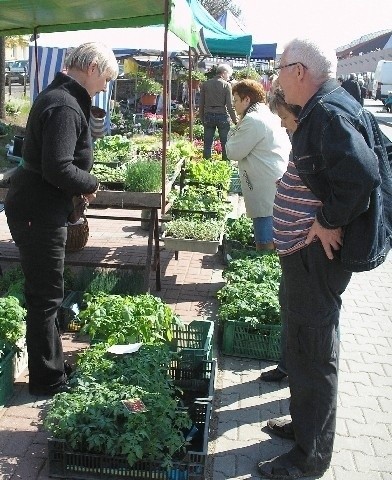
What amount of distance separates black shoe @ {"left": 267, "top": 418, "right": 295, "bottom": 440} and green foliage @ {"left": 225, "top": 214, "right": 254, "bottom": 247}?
2.80m

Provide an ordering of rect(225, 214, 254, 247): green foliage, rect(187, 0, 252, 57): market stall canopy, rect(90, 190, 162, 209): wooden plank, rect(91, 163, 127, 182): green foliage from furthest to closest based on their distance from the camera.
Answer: rect(187, 0, 252, 57): market stall canopy → rect(225, 214, 254, 247): green foliage → rect(91, 163, 127, 182): green foliage → rect(90, 190, 162, 209): wooden plank

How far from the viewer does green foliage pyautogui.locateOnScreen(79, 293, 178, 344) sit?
3467 millimetres

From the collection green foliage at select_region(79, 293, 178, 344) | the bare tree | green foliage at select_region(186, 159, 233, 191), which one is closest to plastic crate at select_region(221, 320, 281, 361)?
green foliage at select_region(79, 293, 178, 344)

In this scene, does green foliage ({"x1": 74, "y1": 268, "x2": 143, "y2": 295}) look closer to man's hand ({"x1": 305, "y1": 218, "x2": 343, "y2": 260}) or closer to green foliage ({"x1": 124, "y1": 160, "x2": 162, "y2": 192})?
green foliage ({"x1": 124, "y1": 160, "x2": 162, "y2": 192})

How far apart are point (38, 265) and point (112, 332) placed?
2.14 ft

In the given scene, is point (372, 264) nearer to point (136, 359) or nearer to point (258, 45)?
point (136, 359)

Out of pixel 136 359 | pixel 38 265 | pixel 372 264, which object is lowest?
pixel 136 359

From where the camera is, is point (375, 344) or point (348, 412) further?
point (375, 344)

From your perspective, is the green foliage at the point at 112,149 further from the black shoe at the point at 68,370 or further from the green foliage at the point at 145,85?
the green foliage at the point at 145,85

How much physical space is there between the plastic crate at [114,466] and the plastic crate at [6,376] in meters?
0.74

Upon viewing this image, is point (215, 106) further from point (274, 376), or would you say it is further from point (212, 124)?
point (274, 376)

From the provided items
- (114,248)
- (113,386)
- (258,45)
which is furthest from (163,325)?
(258,45)

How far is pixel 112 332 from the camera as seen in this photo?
348 centimetres

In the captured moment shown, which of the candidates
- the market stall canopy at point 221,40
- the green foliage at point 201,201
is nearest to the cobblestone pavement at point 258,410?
the green foliage at point 201,201
